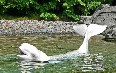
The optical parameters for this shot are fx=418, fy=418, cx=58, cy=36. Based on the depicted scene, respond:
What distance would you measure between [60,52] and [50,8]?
13.1 m

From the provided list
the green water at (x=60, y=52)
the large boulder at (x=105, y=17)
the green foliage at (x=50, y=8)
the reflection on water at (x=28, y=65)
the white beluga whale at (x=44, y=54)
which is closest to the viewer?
the reflection on water at (x=28, y=65)

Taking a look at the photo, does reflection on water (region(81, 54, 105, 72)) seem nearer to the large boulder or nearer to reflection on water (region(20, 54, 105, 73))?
reflection on water (region(20, 54, 105, 73))

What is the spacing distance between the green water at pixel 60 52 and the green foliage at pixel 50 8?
6935mm

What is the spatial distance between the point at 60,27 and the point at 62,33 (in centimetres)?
135

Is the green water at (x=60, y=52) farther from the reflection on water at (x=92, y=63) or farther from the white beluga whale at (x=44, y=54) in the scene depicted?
the white beluga whale at (x=44, y=54)

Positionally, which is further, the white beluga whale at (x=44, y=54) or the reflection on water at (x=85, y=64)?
the white beluga whale at (x=44, y=54)

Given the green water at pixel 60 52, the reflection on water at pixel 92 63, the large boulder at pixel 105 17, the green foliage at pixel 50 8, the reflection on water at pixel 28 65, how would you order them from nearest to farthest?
the reflection on water at pixel 28 65 → the green water at pixel 60 52 → the reflection on water at pixel 92 63 → the large boulder at pixel 105 17 → the green foliage at pixel 50 8

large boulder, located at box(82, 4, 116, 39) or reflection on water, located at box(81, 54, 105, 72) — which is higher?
large boulder, located at box(82, 4, 116, 39)

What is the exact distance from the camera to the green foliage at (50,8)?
28625mm

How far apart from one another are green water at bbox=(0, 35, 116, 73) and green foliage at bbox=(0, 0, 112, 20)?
6935mm

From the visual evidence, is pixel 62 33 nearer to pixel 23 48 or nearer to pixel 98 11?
pixel 98 11

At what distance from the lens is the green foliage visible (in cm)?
2862

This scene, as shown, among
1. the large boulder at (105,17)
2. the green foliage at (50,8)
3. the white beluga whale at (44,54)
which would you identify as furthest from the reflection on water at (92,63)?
the green foliage at (50,8)

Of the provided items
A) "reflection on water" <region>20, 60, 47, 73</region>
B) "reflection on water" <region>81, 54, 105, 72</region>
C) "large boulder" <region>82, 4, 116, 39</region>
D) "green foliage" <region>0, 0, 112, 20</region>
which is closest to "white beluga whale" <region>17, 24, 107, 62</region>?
"reflection on water" <region>20, 60, 47, 73</region>
